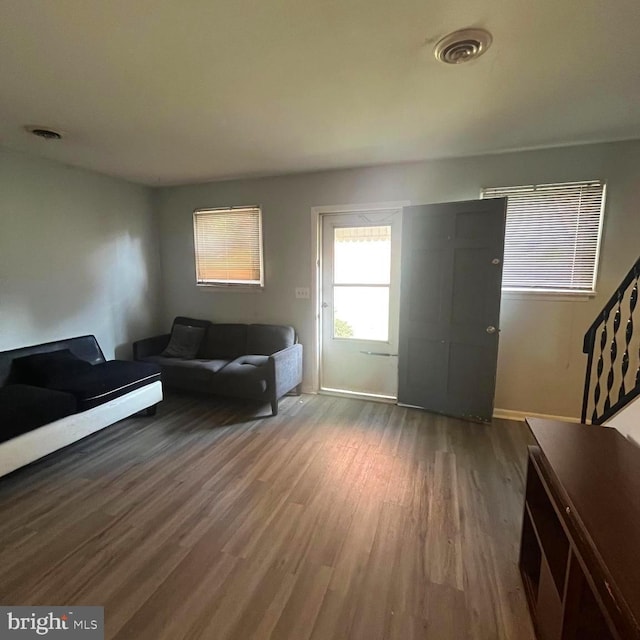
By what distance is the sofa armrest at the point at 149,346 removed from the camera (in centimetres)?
386

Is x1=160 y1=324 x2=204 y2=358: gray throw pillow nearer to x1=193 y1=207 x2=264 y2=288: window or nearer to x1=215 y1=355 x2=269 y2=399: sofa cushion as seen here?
x1=193 y1=207 x2=264 y2=288: window

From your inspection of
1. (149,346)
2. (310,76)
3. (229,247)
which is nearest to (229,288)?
(229,247)

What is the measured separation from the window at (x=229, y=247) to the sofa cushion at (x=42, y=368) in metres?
1.74

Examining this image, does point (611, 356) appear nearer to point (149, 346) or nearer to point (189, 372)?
point (189, 372)

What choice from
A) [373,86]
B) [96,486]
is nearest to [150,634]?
[96,486]

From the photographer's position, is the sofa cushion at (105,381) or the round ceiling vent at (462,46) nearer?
the round ceiling vent at (462,46)

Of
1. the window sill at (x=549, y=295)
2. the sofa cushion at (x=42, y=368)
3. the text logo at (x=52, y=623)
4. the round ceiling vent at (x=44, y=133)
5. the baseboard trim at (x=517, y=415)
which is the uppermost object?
the round ceiling vent at (x=44, y=133)

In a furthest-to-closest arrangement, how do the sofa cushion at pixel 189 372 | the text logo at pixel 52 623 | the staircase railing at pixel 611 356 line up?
the sofa cushion at pixel 189 372 < the staircase railing at pixel 611 356 < the text logo at pixel 52 623

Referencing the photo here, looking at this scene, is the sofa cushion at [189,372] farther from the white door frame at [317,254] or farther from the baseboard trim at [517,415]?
the baseboard trim at [517,415]

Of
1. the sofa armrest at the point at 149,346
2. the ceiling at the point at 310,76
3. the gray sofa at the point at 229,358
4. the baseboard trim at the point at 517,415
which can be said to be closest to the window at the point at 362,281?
the gray sofa at the point at 229,358

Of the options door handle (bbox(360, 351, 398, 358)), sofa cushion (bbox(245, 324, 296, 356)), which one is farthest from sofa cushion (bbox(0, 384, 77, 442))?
door handle (bbox(360, 351, 398, 358))

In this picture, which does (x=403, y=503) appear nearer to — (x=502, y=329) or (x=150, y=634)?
(x=150, y=634)

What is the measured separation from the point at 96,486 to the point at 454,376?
295 cm

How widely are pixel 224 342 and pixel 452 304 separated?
2.52 metres
